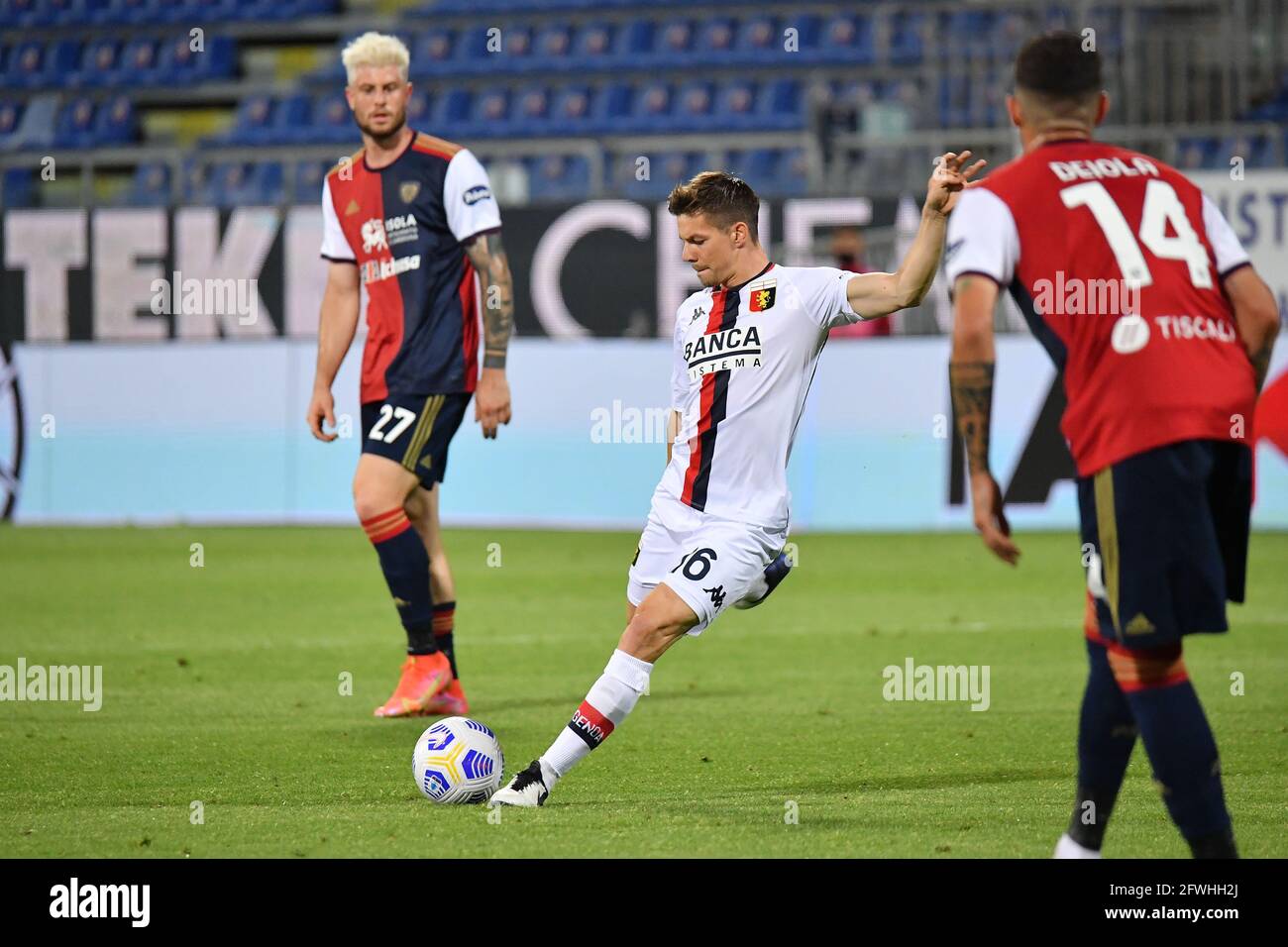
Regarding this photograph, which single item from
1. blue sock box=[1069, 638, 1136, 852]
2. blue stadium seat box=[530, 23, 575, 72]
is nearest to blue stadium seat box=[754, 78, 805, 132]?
blue stadium seat box=[530, 23, 575, 72]

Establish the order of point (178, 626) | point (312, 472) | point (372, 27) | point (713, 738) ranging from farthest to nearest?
point (372, 27) → point (312, 472) → point (178, 626) → point (713, 738)

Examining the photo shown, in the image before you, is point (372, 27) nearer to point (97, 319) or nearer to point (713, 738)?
point (97, 319)

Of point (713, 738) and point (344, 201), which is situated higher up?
point (344, 201)

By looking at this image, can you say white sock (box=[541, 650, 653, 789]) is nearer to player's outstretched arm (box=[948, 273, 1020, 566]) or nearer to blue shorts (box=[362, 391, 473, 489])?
player's outstretched arm (box=[948, 273, 1020, 566])

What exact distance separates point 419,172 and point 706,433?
7.66 ft

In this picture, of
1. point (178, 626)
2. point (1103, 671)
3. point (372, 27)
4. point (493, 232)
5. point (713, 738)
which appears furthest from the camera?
point (372, 27)

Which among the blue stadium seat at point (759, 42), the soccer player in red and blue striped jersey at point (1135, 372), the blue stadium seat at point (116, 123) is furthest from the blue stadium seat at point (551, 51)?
the soccer player in red and blue striped jersey at point (1135, 372)

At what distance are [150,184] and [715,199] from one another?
1618cm

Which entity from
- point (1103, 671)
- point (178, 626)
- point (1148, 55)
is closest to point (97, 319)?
point (178, 626)

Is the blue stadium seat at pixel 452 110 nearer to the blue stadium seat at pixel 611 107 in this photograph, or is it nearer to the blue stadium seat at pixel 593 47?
the blue stadium seat at pixel 593 47

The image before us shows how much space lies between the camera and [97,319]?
17047 millimetres

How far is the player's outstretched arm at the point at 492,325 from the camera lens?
7.02 meters

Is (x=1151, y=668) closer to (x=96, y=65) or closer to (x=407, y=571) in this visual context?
(x=407, y=571)

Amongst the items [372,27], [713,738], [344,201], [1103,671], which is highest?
[372,27]
